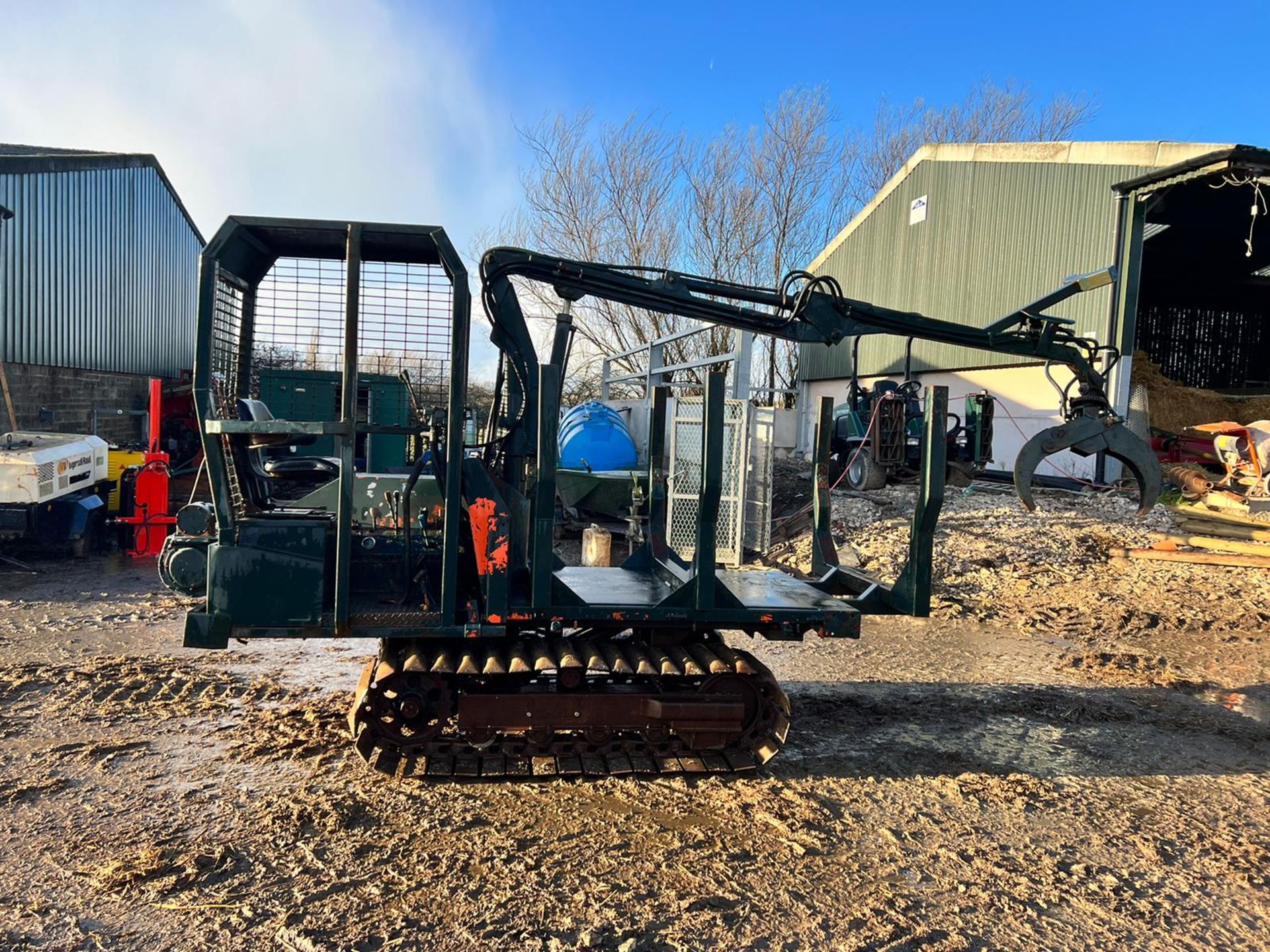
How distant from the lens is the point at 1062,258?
14039 mm

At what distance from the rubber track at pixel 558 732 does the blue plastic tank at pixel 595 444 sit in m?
8.88

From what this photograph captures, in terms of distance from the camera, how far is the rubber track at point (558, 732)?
4418mm

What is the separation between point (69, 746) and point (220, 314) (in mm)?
2593

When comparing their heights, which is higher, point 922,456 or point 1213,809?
point 922,456

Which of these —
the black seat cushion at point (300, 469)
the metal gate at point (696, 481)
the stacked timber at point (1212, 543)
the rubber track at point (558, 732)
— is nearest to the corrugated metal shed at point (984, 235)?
the stacked timber at point (1212, 543)

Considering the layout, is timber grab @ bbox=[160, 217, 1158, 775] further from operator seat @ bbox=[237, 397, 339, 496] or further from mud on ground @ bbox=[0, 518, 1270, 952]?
mud on ground @ bbox=[0, 518, 1270, 952]

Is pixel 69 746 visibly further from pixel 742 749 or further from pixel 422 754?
pixel 742 749

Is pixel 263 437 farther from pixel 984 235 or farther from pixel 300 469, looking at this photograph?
pixel 984 235

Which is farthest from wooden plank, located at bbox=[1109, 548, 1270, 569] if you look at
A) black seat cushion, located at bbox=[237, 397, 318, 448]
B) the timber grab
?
black seat cushion, located at bbox=[237, 397, 318, 448]

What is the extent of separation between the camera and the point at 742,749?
15.6ft

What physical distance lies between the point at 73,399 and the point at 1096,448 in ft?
58.3

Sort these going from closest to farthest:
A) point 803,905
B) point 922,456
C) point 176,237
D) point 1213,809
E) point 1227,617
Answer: point 803,905 → point 1213,809 → point 922,456 → point 1227,617 → point 176,237

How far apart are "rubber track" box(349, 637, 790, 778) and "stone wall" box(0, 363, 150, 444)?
12640 mm

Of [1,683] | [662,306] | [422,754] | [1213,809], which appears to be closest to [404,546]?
[422,754]
